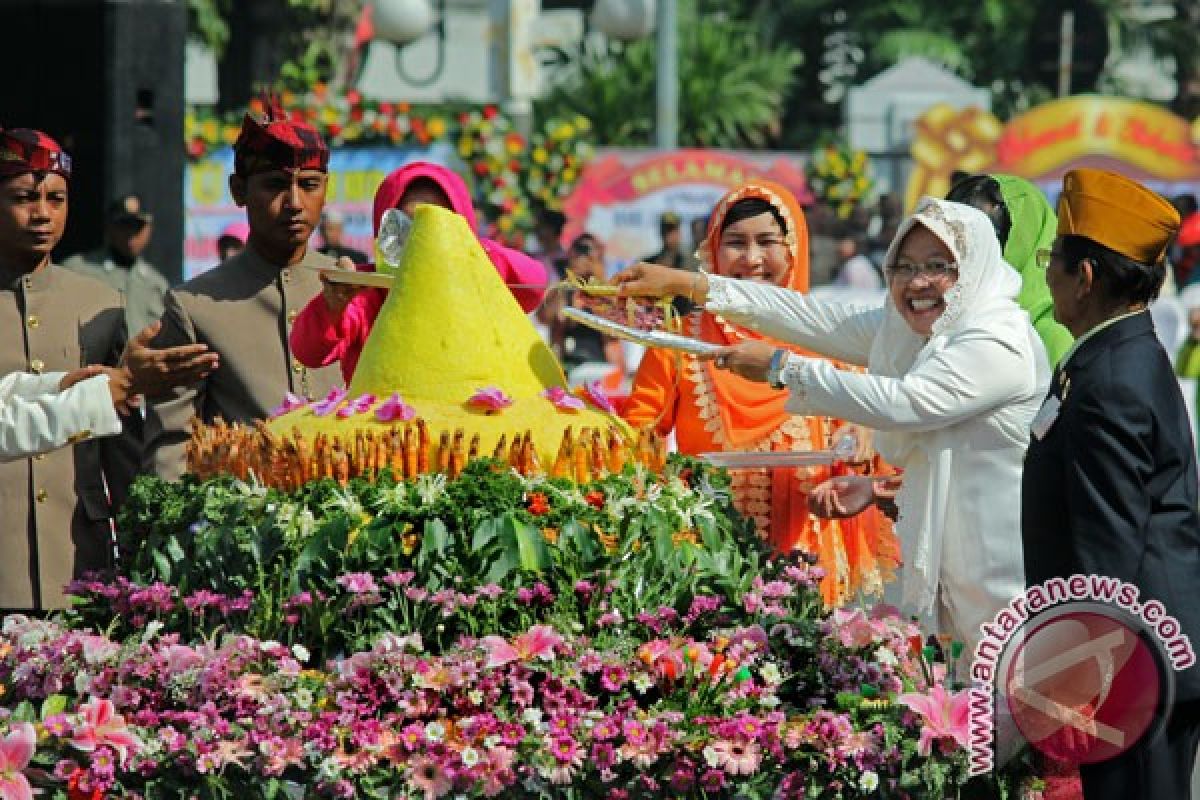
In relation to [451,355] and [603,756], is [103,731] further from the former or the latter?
[451,355]

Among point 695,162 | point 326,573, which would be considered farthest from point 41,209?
point 695,162

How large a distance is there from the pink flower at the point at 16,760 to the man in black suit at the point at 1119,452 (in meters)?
2.13

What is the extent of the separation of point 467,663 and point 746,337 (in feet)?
7.12

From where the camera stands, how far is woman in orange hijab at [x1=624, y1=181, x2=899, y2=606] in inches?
261

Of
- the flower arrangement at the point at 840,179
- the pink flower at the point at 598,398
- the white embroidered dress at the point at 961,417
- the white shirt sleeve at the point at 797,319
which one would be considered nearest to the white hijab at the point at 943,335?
the white embroidered dress at the point at 961,417

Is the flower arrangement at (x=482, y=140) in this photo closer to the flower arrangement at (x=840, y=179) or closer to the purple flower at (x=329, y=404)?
the flower arrangement at (x=840, y=179)

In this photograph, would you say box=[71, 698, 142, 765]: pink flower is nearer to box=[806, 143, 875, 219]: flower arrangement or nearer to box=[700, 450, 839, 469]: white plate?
box=[700, 450, 839, 469]: white plate

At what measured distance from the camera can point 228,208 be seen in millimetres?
19422

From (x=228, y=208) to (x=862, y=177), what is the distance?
6.05m

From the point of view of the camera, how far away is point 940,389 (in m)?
5.48

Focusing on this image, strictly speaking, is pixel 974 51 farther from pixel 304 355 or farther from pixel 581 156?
pixel 304 355

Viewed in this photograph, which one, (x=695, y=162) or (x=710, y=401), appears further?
(x=695, y=162)

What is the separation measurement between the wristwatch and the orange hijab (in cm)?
75

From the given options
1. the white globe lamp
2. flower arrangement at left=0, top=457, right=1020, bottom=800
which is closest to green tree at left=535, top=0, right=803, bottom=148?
the white globe lamp
